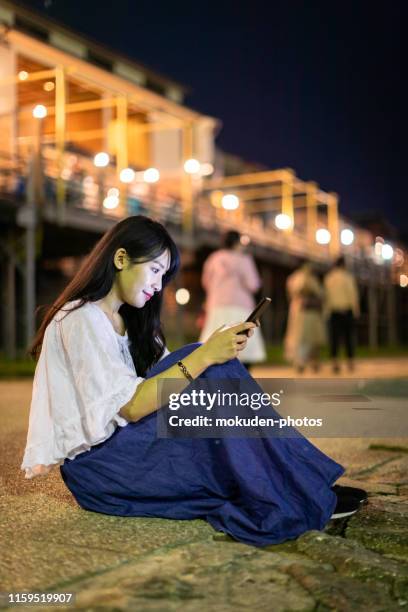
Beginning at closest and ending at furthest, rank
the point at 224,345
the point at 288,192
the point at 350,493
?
the point at 224,345, the point at 350,493, the point at 288,192

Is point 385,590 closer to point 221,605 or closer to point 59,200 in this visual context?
point 221,605

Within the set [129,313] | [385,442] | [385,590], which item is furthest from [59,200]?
[385,590]

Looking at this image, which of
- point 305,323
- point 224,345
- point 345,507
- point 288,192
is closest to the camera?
point 224,345

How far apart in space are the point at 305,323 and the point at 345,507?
7659 mm

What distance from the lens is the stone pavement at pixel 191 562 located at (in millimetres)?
1803

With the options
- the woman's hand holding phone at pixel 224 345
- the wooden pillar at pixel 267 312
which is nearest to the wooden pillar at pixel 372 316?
the wooden pillar at pixel 267 312

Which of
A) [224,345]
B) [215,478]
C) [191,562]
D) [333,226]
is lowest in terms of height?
[191,562]

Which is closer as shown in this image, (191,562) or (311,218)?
(191,562)

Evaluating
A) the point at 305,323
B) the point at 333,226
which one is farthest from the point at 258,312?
the point at 333,226

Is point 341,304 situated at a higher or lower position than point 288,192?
lower

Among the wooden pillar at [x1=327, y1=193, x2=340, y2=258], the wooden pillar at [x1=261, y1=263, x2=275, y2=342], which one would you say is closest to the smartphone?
the wooden pillar at [x1=261, y1=263, x2=275, y2=342]

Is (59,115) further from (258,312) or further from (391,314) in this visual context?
(391,314)

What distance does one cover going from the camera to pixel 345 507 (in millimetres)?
2553

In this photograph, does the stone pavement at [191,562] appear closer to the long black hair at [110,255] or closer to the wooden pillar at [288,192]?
the long black hair at [110,255]
